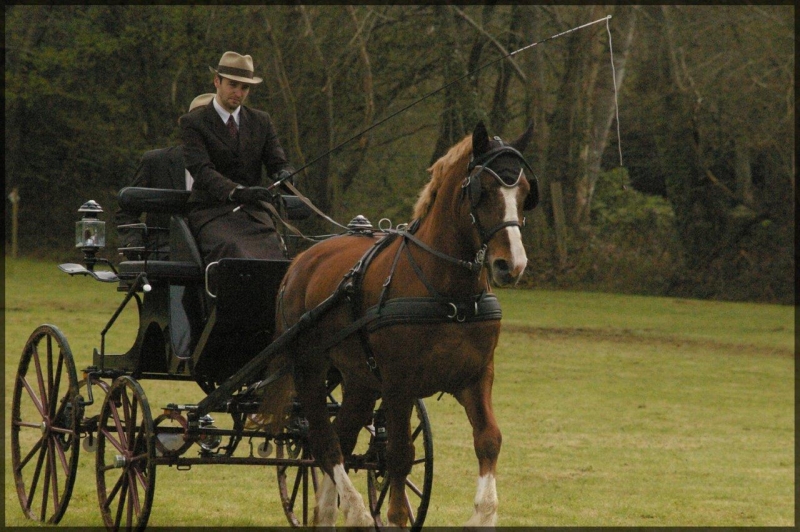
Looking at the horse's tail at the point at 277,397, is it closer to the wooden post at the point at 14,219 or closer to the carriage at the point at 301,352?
the carriage at the point at 301,352

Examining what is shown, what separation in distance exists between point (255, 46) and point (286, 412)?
20297 mm

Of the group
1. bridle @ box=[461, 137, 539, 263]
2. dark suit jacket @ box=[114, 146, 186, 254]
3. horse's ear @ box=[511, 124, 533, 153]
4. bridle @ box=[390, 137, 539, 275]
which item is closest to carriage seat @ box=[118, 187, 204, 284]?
dark suit jacket @ box=[114, 146, 186, 254]

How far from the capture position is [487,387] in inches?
201

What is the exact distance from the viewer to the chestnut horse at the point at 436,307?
15.9ft

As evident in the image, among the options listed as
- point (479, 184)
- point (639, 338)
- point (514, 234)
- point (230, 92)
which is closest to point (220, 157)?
point (230, 92)

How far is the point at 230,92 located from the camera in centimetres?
649

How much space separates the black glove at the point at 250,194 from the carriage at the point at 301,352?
308 millimetres

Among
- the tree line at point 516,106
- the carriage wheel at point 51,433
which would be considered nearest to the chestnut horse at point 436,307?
the carriage wheel at point 51,433

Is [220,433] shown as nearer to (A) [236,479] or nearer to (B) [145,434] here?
(B) [145,434]

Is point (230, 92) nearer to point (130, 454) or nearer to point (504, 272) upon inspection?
point (130, 454)

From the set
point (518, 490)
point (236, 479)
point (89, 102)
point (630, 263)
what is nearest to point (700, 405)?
point (518, 490)

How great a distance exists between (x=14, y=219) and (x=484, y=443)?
28243 mm

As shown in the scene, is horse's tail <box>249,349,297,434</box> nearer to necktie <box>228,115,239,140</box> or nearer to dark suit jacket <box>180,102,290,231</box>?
dark suit jacket <box>180,102,290,231</box>

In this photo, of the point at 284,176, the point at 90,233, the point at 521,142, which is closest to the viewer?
the point at 521,142
